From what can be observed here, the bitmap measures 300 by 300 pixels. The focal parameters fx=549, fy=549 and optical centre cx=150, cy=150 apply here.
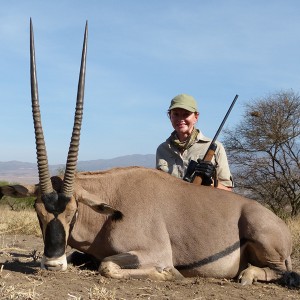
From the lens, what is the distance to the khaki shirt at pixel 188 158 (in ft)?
24.0

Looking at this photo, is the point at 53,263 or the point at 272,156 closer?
the point at 53,263

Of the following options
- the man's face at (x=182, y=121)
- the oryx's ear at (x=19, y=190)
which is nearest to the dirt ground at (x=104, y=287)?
the oryx's ear at (x=19, y=190)

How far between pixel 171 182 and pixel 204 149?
65.9 inches

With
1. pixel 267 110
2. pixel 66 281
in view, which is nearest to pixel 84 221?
pixel 66 281

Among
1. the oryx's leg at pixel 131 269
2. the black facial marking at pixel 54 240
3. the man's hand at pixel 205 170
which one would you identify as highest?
the man's hand at pixel 205 170

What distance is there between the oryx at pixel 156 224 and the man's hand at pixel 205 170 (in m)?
0.64

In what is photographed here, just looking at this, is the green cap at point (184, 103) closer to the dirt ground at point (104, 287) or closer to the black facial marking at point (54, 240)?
the dirt ground at point (104, 287)

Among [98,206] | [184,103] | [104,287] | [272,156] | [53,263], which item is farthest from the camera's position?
[272,156]

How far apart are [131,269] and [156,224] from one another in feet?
1.79

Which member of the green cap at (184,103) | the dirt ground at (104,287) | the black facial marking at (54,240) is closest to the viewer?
the dirt ground at (104,287)

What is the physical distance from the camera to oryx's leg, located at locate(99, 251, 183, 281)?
5.16 meters

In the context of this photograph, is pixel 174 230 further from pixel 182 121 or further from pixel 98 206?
pixel 182 121

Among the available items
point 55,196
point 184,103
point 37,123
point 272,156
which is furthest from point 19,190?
point 272,156

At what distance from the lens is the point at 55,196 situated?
16.6 ft
